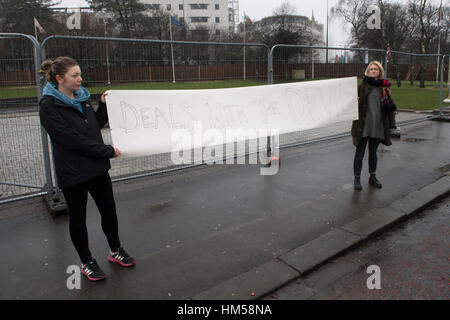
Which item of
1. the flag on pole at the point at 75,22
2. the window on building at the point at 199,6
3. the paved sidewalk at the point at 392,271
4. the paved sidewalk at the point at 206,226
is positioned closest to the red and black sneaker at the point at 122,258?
the paved sidewalk at the point at 206,226

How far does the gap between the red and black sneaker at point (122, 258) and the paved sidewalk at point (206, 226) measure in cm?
6

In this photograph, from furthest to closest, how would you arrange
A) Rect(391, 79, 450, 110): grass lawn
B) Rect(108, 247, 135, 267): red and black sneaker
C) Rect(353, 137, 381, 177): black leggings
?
Rect(391, 79, 450, 110): grass lawn → Rect(353, 137, 381, 177): black leggings → Rect(108, 247, 135, 267): red and black sneaker

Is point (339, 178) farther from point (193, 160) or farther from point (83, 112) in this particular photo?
point (83, 112)

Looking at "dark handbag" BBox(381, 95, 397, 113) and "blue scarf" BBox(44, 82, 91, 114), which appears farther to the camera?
"dark handbag" BBox(381, 95, 397, 113)

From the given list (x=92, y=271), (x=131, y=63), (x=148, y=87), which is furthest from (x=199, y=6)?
(x=92, y=271)

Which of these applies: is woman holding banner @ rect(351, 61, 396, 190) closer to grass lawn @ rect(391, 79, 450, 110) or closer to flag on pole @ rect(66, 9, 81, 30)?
grass lawn @ rect(391, 79, 450, 110)

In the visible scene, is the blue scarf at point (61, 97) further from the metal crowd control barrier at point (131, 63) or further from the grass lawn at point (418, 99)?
the grass lawn at point (418, 99)

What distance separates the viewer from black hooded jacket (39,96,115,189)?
115 inches

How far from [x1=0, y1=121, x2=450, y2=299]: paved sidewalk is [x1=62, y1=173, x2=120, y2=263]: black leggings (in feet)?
1.03

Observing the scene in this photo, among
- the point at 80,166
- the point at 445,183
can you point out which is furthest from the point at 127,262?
the point at 445,183

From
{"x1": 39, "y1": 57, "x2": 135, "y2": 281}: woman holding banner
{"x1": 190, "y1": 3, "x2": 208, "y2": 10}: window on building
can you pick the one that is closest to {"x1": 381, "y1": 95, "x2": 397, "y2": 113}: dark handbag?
{"x1": 39, "y1": 57, "x2": 135, "y2": 281}: woman holding banner

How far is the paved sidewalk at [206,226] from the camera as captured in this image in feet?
10.5

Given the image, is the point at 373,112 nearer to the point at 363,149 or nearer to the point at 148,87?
the point at 363,149

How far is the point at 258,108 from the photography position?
5.77 metres
